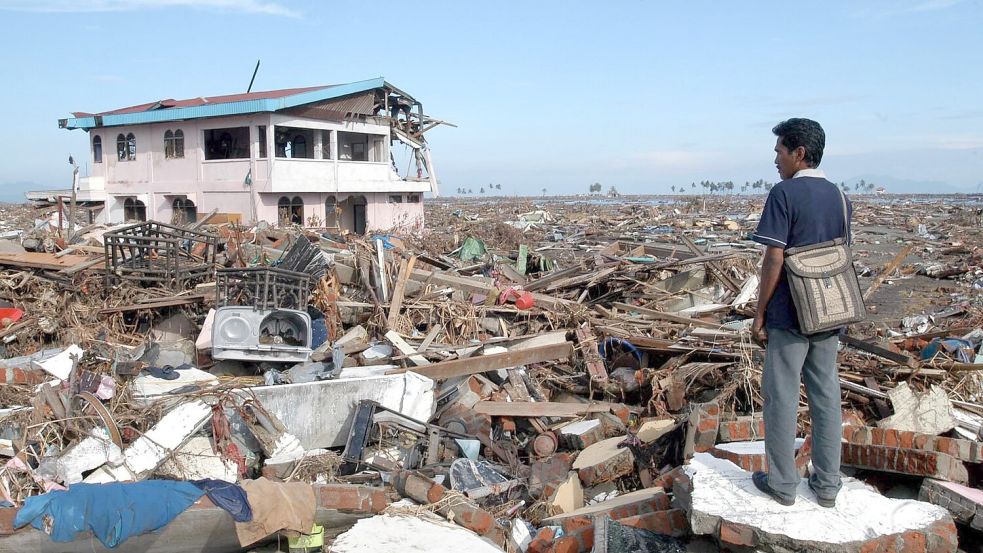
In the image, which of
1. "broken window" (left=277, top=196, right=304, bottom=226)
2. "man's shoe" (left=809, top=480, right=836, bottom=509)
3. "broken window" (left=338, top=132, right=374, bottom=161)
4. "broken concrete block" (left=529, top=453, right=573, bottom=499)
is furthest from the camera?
"broken window" (left=338, top=132, right=374, bottom=161)

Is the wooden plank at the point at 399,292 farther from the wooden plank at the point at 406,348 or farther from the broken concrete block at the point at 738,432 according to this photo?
the broken concrete block at the point at 738,432

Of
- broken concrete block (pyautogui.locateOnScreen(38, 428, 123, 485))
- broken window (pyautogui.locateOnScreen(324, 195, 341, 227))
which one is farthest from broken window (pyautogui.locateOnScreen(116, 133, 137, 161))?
broken concrete block (pyautogui.locateOnScreen(38, 428, 123, 485))

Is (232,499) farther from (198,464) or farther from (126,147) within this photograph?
(126,147)

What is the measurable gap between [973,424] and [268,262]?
908cm

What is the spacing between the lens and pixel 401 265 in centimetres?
960

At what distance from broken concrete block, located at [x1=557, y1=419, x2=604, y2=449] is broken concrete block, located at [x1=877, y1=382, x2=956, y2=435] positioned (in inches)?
87.8

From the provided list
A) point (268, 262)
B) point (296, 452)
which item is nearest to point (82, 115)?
point (268, 262)

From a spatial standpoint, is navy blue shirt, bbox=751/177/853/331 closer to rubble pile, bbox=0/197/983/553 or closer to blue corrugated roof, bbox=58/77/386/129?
rubble pile, bbox=0/197/983/553

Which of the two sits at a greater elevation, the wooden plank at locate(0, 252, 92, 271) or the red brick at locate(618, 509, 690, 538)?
the wooden plank at locate(0, 252, 92, 271)

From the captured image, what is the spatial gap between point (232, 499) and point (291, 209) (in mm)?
18329

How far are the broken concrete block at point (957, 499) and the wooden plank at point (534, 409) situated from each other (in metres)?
3.12

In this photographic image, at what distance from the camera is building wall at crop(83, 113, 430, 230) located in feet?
66.4

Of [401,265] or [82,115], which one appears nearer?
[401,265]

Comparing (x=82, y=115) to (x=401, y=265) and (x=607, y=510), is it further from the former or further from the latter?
(x=607, y=510)
